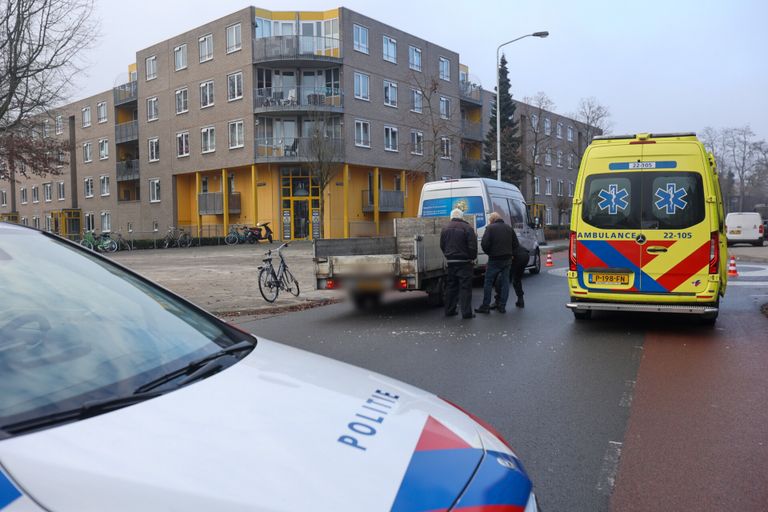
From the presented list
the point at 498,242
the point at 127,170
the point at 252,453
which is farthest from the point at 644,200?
the point at 127,170

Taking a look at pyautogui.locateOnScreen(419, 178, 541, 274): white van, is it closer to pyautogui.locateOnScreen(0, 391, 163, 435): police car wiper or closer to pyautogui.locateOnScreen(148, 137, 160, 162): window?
pyautogui.locateOnScreen(0, 391, 163, 435): police car wiper

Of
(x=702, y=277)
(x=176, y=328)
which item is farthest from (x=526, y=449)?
(x=702, y=277)

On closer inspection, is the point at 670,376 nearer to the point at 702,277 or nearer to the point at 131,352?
the point at 702,277

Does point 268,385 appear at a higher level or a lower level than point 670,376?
higher

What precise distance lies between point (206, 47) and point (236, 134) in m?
7.06

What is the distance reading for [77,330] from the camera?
2131 mm

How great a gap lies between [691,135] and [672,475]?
626 centimetres

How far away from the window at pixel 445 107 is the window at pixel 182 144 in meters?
18.5

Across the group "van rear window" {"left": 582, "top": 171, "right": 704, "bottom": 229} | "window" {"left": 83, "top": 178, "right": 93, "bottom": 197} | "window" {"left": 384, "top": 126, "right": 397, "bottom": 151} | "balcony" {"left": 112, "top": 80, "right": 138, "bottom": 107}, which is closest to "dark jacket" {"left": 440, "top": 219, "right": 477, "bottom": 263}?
"van rear window" {"left": 582, "top": 171, "right": 704, "bottom": 229}

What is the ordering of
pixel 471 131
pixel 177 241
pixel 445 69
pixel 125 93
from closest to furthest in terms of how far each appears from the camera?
pixel 177 241 → pixel 445 69 → pixel 125 93 → pixel 471 131

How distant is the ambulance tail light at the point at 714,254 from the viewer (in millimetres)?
8109

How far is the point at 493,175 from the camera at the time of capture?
52312 mm

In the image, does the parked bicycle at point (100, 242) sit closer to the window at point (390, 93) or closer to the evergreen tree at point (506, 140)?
the window at point (390, 93)

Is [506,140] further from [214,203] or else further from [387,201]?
[214,203]
